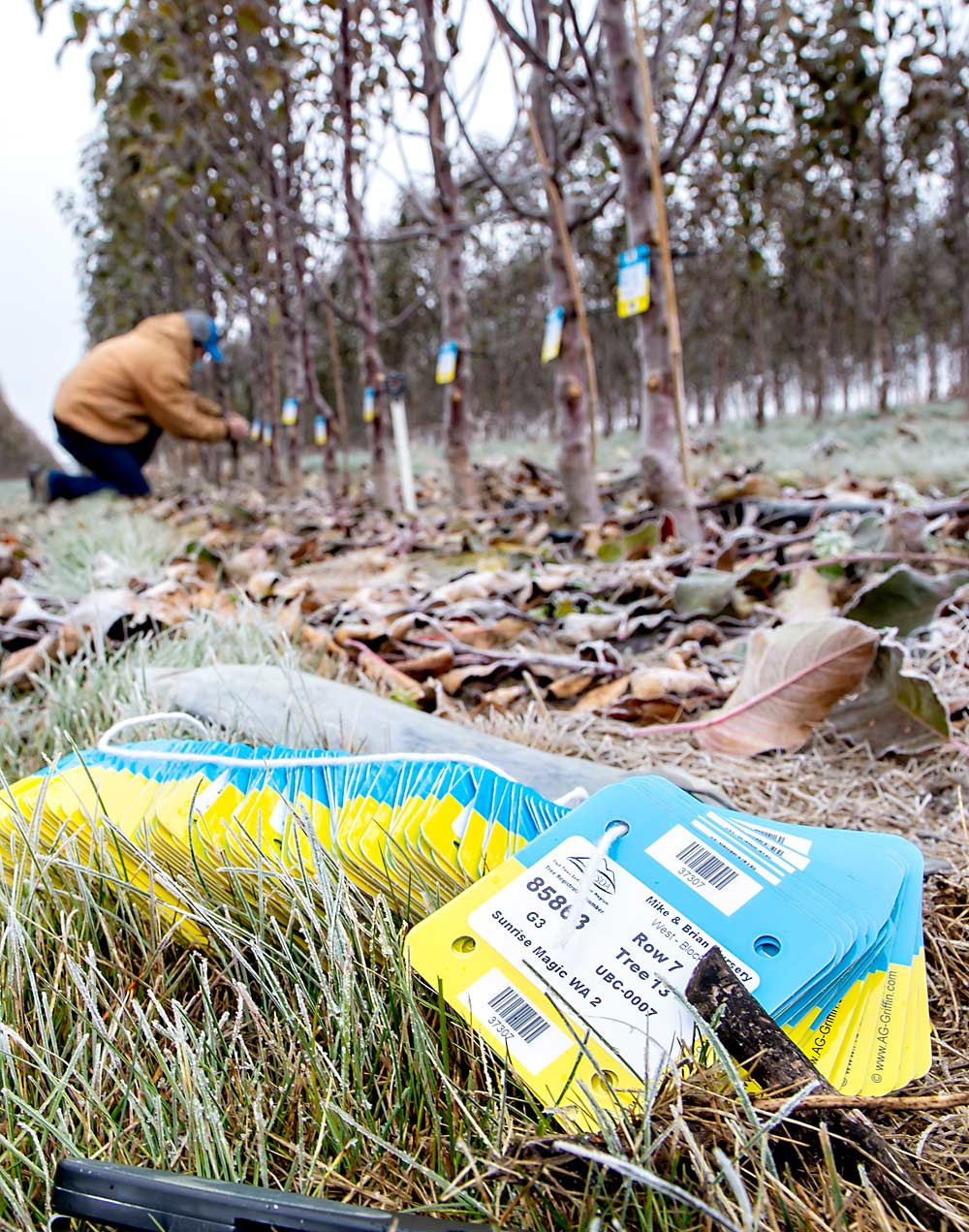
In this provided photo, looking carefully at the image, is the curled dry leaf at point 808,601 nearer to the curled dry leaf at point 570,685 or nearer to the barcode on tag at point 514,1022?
the curled dry leaf at point 570,685

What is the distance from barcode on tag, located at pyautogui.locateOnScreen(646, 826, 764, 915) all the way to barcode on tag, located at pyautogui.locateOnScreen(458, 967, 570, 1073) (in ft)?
0.51

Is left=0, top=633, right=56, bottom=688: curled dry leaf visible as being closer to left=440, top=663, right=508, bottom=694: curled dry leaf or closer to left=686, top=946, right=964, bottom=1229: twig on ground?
left=440, top=663, right=508, bottom=694: curled dry leaf

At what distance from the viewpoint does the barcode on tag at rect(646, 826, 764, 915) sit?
2.18 feet

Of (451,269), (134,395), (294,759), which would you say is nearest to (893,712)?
(294,759)

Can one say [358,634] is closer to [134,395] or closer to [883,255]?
[134,395]

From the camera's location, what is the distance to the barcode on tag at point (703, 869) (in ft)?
2.18

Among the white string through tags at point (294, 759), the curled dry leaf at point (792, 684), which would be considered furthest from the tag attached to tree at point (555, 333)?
the white string through tags at point (294, 759)

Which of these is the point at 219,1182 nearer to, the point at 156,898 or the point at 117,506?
the point at 156,898

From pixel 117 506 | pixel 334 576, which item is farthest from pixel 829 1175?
pixel 117 506

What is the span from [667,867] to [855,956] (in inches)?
5.7

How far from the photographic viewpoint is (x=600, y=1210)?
490 millimetres

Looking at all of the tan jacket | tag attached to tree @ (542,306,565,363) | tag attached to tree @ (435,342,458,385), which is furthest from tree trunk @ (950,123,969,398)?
the tan jacket

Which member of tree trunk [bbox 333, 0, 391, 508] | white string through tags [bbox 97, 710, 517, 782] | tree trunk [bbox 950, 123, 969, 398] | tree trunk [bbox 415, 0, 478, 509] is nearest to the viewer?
white string through tags [bbox 97, 710, 517, 782]

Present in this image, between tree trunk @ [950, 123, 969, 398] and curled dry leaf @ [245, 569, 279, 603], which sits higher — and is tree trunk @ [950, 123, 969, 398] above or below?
above
